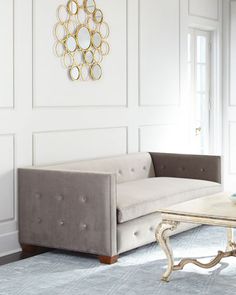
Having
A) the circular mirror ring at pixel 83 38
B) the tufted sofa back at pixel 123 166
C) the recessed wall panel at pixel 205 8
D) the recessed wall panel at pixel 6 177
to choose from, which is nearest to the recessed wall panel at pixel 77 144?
the tufted sofa back at pixel 123 166

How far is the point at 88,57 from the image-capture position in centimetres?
580

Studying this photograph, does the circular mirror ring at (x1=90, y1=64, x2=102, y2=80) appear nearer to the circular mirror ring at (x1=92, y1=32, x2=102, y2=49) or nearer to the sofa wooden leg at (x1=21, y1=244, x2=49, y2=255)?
the circular mirror ring at (x1=92, y1=32, x2=102, y2=49)

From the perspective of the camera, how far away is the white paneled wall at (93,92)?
5012 millimetres

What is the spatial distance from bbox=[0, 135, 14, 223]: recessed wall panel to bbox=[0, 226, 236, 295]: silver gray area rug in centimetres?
43

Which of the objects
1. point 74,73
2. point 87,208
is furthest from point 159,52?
point 87,208

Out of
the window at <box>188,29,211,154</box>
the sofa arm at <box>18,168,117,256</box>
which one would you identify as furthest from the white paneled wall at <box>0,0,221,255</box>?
the window at <box>188,29,211,154</box>

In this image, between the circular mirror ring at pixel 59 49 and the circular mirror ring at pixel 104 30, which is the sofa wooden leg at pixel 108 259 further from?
the circular mirror ring at pixel 104 30

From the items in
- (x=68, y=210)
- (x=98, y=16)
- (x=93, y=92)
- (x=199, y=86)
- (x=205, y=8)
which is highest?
(x=205, y=8)

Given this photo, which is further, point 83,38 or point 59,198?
point 83,38

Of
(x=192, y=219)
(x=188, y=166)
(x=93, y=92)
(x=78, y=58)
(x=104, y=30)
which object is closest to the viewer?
(x=192, y=219)

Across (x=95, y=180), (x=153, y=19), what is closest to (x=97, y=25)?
(x=153, y=19)

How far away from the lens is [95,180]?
15.2ft

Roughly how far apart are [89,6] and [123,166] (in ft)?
4.73

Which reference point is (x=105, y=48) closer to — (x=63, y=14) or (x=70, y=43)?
(x=70, y=43)
